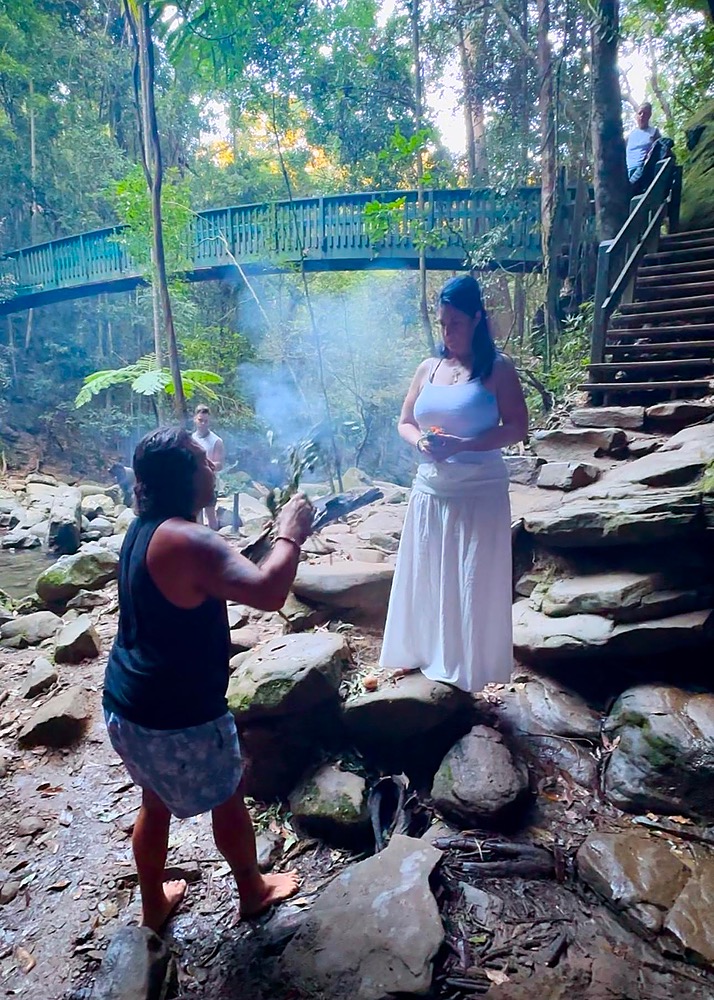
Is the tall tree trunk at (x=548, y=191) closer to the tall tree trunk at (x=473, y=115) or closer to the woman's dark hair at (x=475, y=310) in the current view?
the tall tree trunk at (x=473, y=115)

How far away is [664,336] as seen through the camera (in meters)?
5.23

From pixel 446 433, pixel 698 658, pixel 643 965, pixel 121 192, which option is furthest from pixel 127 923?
pixel 121 192

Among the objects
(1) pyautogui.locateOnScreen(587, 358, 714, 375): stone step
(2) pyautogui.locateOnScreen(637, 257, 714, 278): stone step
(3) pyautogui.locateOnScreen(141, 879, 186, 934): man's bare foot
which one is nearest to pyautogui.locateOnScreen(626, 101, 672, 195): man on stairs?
(2) pyautogui.locateOnScreen(637, 257, 714, 278): stone step

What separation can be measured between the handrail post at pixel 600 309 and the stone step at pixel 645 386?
287mm

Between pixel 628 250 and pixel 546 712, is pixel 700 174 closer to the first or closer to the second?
pixel 628 250

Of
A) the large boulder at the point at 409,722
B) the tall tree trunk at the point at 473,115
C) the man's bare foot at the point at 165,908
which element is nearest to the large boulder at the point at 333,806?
the large boulder at the point at 409,722

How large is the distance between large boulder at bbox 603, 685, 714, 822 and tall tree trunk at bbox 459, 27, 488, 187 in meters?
9.56

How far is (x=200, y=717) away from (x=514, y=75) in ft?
41.5

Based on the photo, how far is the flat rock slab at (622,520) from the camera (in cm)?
253

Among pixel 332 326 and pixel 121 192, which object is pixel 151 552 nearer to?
pixel 121 192

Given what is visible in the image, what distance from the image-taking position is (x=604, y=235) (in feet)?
22.0

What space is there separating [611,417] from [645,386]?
1.47 feet

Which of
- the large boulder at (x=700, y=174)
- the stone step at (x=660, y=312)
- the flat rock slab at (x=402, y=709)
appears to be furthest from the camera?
the large boulder at (x=700, y=174)

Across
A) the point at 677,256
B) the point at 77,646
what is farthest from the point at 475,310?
the point at 677,256
